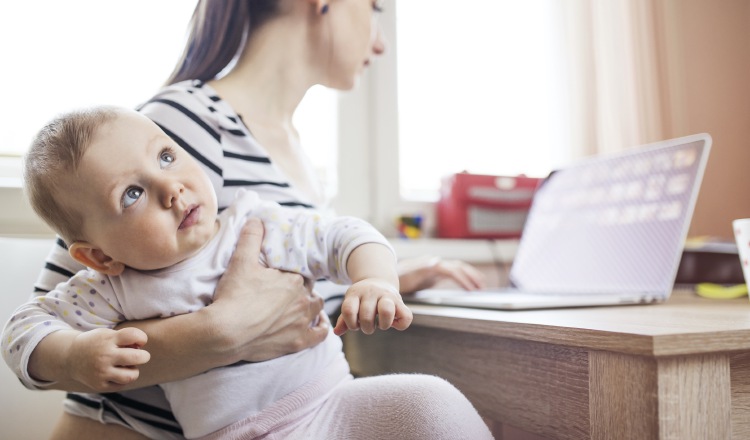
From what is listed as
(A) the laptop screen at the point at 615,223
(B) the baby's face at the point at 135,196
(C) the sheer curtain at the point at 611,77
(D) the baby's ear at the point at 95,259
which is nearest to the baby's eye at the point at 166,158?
(B) the baby's face at the point at 135,196

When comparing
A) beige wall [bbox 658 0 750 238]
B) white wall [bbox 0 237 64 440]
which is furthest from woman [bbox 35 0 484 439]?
beige wall [bbox 658 0 750 238]

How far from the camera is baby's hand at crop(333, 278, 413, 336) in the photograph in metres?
0.58

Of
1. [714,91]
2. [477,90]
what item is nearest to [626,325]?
[477,90]

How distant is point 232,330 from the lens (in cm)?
70

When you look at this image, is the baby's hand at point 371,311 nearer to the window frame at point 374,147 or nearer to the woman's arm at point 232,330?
the woman's arm at point 232,330

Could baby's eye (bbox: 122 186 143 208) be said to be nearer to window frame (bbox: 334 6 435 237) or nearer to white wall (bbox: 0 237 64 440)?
white wall (bbox: 0 237 64 440)

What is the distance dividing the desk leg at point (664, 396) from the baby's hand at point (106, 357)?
0.45 meters

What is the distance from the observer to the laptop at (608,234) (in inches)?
37.7

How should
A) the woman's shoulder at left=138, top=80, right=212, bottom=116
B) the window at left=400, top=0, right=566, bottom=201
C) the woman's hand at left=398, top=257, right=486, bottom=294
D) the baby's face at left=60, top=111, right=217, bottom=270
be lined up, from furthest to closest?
the window at left=400, top=0, right=566, bottom=201, the woman's hand at left=398, top=257, right=486, bottom=294, the woman's shoulder at left=138, top=80, right=212, bottom=116, the baby's face at left=60, top=111, right=217, bottom=270

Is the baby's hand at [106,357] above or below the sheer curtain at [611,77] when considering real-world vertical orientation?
below

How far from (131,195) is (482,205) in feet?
3.71

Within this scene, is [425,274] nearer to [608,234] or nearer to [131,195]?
[608,234]

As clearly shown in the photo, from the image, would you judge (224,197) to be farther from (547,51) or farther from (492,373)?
(547,51)

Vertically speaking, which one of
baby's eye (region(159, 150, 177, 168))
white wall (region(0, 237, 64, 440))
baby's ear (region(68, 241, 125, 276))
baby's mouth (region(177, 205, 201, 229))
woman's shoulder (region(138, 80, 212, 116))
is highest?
woman's shoulder (region(138, 80, 212, 116))
